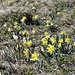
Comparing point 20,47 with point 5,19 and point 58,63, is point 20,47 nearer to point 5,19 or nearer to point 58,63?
point 58,63

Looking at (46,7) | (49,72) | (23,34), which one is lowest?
(49,72)

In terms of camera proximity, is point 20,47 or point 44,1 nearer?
point 20,47

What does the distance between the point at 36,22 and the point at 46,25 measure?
0.47 metres

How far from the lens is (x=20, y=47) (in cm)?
550

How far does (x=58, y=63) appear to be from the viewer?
4910mm

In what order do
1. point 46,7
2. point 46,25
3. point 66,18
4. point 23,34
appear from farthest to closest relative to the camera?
point 46,7, point 66,18, point 46,25, point 23,34

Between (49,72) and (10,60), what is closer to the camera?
(49,72)

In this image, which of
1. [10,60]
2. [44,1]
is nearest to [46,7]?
[44,1]

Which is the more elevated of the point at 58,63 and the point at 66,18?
the point at 66,18

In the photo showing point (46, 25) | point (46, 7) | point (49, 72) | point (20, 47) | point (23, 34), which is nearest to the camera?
point (49, 72)

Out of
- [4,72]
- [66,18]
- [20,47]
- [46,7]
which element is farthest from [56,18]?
[4,72]

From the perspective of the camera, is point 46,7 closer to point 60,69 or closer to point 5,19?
point 5,19

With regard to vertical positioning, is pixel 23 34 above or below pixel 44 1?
below

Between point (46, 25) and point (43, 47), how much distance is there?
1345 millimetres
